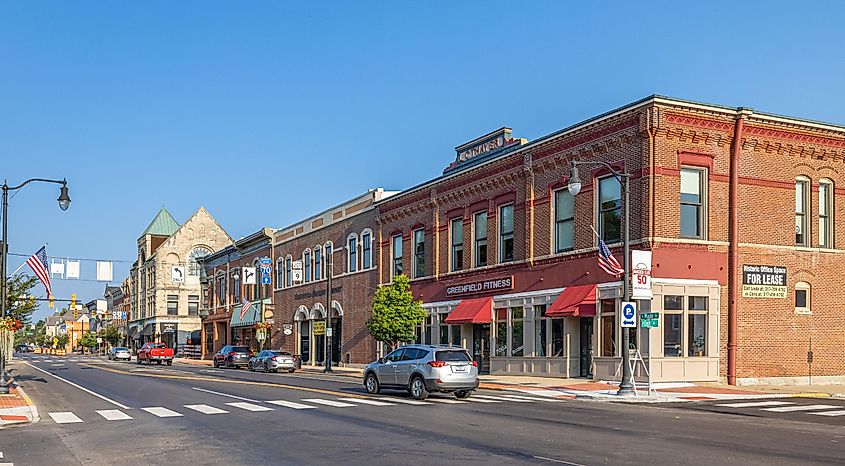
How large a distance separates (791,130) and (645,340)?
32.2ft

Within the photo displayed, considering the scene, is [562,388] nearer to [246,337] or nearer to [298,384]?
[298,384]

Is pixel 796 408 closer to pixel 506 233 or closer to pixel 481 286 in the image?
pixel 506 233

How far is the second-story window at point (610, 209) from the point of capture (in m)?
33.2

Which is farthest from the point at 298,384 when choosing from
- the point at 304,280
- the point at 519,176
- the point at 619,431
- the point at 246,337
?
the point at 246,337

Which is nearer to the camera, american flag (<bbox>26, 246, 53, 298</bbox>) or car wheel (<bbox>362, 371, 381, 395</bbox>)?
car wheel (<bbox>362, 371, 381, 395</bbox>)

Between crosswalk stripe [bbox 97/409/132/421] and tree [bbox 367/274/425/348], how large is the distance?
829 inches

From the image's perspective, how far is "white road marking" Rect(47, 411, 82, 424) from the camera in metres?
20.7

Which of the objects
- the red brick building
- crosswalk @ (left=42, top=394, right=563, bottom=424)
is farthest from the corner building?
the red brick building

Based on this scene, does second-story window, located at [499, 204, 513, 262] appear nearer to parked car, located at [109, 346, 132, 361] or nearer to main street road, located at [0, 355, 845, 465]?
main street road, located at [0, 355, 845, 465]

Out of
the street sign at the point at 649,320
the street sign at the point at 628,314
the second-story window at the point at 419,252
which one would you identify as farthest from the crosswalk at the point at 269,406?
the second-story window at the point at 419,252

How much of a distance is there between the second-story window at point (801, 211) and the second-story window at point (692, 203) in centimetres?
435

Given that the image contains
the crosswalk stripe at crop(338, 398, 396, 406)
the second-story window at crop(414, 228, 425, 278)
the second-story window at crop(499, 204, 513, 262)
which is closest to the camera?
the crosswalk stripe at crop(338, 398, 396, 406)

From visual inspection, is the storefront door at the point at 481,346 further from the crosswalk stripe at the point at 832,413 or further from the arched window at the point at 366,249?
the crosswalk stripe at the point at 832,413

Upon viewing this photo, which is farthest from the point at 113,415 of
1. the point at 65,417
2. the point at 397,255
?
the point at 397,255
